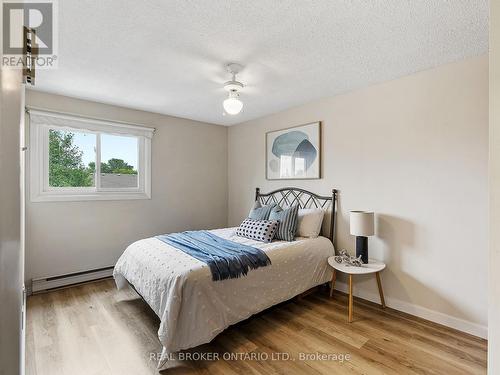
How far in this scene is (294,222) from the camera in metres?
3.05

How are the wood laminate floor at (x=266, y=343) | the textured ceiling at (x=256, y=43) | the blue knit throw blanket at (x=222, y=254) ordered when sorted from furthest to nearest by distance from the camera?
1. the blue knit throw blanket at (x=222, y=254)
2. the wood laminate floor at (x=266, y=343)
3. the textured ceiling at (x=256, y=43)

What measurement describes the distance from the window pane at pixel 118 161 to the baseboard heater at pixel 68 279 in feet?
3.86

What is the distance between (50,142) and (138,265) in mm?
2097

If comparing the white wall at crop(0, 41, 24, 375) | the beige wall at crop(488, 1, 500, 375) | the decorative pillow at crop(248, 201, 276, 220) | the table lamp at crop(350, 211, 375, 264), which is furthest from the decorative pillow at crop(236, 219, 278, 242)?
the white wall at crop(0, 41, 24, 375)

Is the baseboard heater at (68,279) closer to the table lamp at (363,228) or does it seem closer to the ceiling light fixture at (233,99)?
the ceiling light fixture at (233,99)

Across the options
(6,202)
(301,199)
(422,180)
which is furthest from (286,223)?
(6,202)

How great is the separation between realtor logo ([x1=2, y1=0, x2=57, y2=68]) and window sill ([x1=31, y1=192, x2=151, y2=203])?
152cm

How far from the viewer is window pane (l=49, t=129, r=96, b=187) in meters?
3.17

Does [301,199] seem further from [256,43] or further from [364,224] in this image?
[256,43]

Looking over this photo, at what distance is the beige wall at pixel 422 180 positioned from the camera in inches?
85.8

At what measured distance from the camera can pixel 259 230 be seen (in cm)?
298

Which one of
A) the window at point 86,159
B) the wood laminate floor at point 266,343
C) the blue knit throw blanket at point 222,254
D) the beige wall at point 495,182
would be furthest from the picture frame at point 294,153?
the beige wall at point 495,182

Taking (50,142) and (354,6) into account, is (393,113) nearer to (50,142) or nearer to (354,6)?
(354,6)

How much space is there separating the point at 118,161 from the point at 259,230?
2338 mm
